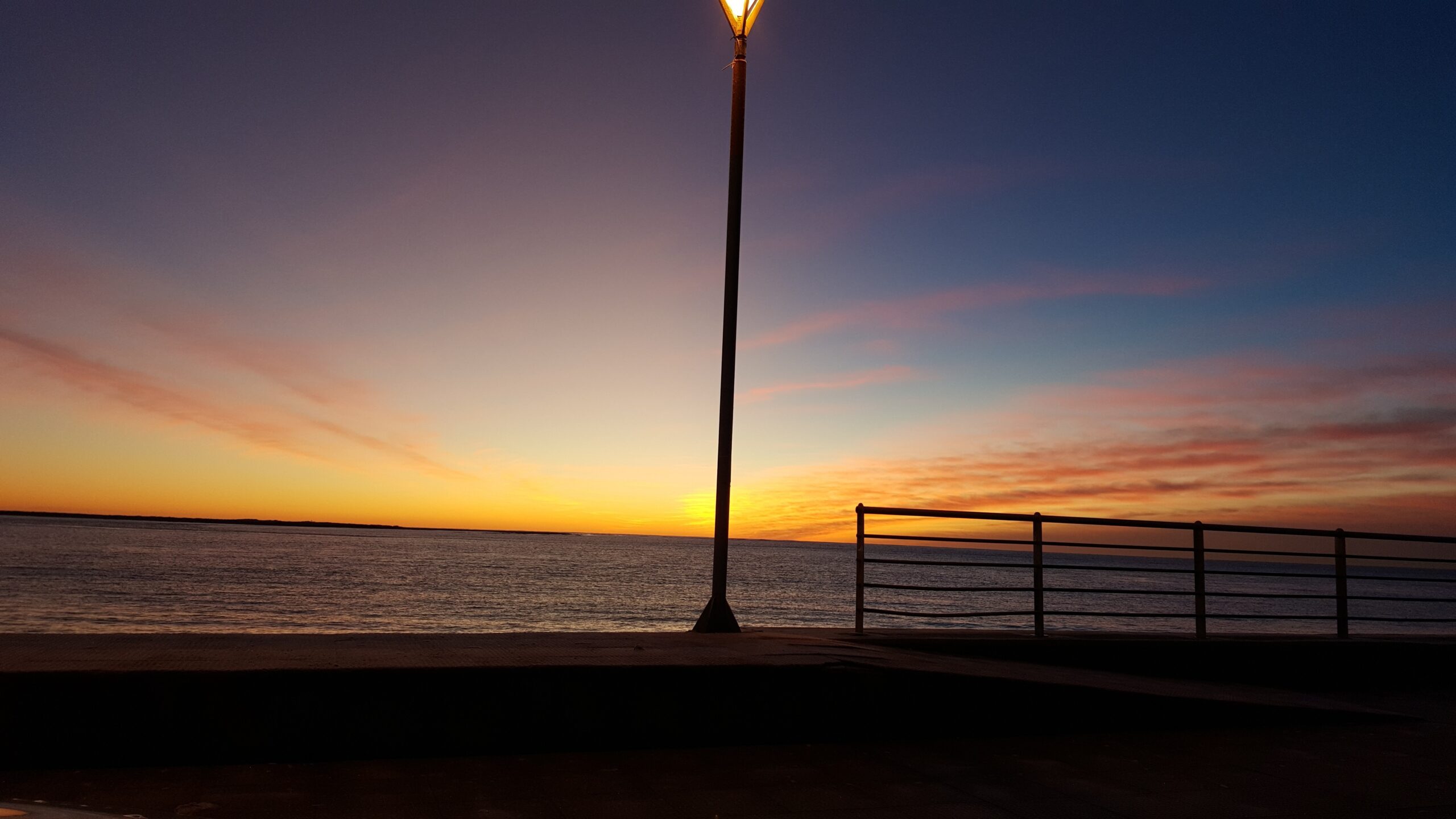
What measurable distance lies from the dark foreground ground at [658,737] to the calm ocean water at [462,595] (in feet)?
43.7

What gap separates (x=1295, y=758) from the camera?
202 inches

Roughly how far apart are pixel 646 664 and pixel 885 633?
11.1ft

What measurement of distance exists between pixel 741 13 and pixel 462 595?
38497 millimetres

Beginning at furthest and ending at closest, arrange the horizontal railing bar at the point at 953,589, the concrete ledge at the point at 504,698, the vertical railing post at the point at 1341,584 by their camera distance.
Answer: the vertical railing post at the point at 1341,584 < the horizontal railing bar at the point at 953,589 < the concrete ledge at the point at 504,698

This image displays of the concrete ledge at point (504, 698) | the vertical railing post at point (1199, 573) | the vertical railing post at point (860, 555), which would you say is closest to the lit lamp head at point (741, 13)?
the vertical railing post at point (860, 555)

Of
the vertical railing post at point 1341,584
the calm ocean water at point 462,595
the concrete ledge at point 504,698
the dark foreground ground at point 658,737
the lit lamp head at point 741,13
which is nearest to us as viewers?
the dark foreground ground at point 658,737

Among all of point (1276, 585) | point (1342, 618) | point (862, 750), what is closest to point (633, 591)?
point (1342, 618)

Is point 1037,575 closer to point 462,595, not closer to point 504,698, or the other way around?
point 504,698

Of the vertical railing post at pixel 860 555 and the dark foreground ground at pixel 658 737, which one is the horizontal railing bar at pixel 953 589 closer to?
the vertical railing post at pixel 860 555

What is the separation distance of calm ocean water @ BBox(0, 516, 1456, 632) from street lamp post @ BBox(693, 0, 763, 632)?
1152 centimetres

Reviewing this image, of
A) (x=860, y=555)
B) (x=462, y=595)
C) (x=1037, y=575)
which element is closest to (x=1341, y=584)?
(x=1037, y=575)

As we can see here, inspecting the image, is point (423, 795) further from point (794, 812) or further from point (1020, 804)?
point (1020, 804)

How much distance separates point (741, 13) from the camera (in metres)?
8.28

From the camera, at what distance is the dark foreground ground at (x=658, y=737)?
390cm
